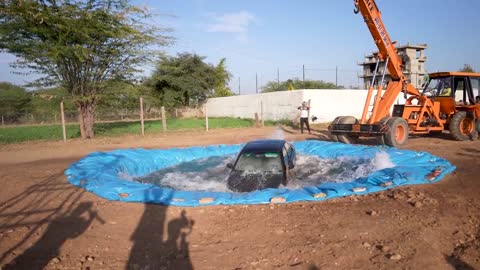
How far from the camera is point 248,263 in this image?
13.7 ft

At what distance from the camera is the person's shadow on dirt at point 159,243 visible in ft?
13.9

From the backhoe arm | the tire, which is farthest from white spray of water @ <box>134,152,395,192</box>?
the backhoe arm

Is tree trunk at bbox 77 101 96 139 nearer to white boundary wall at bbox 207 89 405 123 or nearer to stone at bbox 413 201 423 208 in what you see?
white boundary wall at bbox 207 89 405 123

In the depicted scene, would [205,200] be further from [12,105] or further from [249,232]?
[12,105]

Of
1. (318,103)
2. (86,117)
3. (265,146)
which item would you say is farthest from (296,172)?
(318,103)

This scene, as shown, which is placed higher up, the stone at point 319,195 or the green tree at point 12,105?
the green tree at point 12,105

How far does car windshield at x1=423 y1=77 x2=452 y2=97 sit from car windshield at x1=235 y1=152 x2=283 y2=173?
8.94 metres

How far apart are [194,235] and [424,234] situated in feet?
9.81

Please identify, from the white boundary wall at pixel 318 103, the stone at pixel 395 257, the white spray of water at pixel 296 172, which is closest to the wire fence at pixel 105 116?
the white boundary wall at pixel 318 103

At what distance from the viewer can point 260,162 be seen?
8.44 m

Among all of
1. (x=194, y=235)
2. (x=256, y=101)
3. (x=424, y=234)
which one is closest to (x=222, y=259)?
(x=194, y=235)

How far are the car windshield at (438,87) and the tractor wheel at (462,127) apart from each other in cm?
104

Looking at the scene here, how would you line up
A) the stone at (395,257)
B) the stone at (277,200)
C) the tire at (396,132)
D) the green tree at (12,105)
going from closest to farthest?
the stone at (395,257)
the stone at (277,200)
the tire at (396,132)
the green tree at (12,105)

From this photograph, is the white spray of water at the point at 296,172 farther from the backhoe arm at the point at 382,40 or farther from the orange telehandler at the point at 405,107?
the backhoe arm at the point at 382,40
